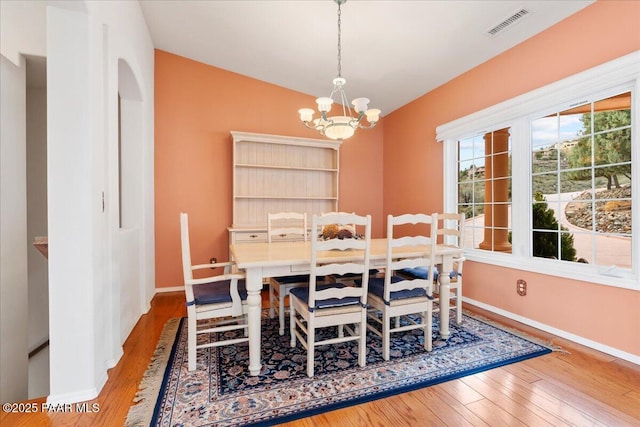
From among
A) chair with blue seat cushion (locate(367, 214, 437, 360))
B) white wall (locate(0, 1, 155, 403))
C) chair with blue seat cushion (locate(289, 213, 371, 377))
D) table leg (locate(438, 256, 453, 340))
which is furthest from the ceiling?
table leg (locate(438, 256, 453, 340))

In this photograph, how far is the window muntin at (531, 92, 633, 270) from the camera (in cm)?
228

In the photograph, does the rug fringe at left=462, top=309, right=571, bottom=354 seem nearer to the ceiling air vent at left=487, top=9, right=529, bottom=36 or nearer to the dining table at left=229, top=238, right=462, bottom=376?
the dining table at left=229, top=238, right=462, bottom=376

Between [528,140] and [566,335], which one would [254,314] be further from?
[528,140]

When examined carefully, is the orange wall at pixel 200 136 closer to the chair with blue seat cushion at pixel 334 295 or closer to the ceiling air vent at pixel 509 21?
the ceiling air vent at pixel 509 21

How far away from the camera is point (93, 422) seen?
1522mm

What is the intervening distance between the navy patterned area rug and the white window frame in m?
0.74

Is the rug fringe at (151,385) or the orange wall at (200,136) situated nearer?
the rug fringe at (151,385)

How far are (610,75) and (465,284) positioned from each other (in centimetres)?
232

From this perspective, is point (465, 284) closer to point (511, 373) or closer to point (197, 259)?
point (511, 373)

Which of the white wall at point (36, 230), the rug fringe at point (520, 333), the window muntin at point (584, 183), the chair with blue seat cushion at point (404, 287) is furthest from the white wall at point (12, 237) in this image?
the window muntin at point (584, 183)

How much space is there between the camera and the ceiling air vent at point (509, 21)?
2.48m

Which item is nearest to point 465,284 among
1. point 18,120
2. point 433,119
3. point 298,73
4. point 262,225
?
point 433,119

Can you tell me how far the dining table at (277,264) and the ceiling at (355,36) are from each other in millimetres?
2061

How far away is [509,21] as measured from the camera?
2592 millimetres
